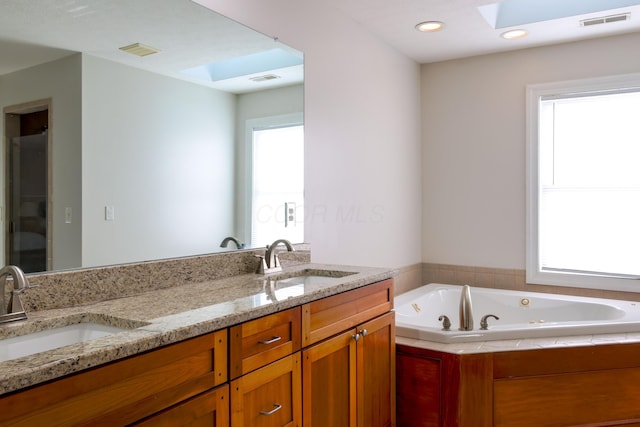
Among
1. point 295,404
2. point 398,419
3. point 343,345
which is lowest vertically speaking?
point 398,419

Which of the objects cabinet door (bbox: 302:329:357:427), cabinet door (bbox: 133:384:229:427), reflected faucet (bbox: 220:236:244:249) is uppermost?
reflected faucet (bbox: 220:236:244:249)

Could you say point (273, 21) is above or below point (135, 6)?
above

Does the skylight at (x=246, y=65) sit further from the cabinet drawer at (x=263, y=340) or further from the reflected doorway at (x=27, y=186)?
the cabinet drawer at (x=263, y=340)

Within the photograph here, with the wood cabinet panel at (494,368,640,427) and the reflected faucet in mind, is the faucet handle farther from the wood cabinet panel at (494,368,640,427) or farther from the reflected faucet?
the wood cabinet panel at (494,368,640,427)

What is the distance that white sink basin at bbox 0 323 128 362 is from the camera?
124 cm

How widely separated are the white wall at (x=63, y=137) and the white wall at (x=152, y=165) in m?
0.03

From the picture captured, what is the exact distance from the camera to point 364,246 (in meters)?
3.27

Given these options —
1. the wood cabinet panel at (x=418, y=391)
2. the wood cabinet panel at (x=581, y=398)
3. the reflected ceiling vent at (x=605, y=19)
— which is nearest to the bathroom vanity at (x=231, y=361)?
the wood cabinet panel at (x=418, y=391)

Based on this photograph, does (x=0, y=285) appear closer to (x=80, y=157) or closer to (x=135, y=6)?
(x=80, y=157)

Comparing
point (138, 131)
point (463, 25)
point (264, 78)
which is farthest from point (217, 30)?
point (463, 25)

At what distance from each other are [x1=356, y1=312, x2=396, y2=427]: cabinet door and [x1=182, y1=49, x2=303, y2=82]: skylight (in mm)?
1249

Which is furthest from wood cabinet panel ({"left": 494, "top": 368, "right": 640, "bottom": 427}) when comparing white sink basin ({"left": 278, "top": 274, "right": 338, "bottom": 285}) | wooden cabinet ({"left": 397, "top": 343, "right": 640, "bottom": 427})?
white sink basin ({"left": 278, "top": 274, "right": 338, "bottom": 285})

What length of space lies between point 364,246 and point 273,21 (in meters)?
1.53

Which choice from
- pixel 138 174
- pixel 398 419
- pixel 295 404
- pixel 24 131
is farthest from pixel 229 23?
pixel 398 419
